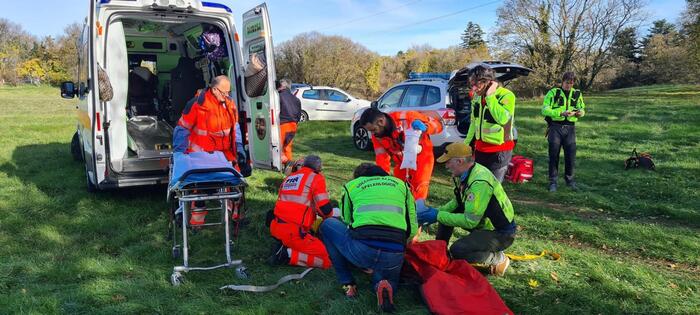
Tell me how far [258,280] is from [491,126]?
2719mm

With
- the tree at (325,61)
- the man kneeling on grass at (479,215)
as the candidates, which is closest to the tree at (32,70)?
the tree at (325,61)

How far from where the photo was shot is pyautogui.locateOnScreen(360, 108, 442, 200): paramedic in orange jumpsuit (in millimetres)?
4750

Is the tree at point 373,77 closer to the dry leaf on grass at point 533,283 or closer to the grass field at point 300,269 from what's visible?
the grass field at point 300,269

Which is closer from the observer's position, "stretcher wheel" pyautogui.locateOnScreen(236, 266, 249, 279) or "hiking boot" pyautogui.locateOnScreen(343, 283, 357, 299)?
"hiking boot" pyautogui.locateOnScreen(343, 283, 357, 299)

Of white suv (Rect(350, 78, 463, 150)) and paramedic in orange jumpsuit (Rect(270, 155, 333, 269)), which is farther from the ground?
white suv (Rect(350, 78, 463, 150))

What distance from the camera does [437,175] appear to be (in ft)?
28.1

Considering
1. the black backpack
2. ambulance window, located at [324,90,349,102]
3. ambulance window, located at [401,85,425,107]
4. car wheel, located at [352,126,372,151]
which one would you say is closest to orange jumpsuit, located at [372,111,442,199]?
ambulance window, located at [401,85,425,107]

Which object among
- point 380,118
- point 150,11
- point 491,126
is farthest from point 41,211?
point 491,126

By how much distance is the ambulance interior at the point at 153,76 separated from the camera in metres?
6.02

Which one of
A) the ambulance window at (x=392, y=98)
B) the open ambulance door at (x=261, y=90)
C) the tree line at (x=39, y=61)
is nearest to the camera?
the open ambulance door at (x=261, y=90)

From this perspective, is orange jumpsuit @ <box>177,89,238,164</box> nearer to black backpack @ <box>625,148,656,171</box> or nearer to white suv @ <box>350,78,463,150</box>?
white suv @ <box>350,78,463,150</box>

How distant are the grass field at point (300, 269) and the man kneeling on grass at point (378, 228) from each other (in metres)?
0.20

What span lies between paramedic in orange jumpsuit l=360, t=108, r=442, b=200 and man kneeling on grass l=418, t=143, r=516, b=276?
0.72m

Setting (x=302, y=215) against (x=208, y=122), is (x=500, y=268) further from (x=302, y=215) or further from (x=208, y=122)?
(x=208, y=122)
